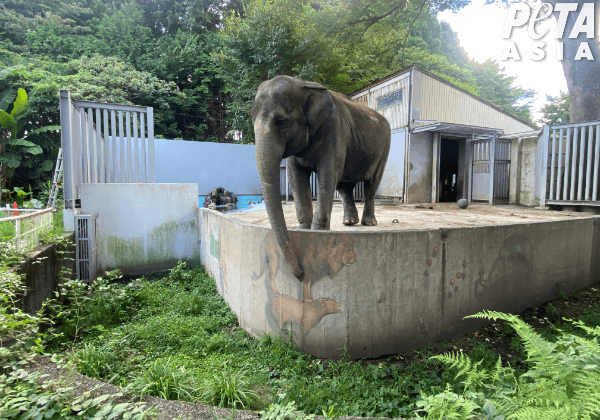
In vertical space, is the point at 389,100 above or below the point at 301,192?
above

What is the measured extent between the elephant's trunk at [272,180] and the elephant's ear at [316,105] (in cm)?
48

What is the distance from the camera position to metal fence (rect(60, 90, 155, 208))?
18.2 feet

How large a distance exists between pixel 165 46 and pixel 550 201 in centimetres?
2292

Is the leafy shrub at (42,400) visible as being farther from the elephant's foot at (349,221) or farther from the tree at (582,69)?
the tree at (582,69)

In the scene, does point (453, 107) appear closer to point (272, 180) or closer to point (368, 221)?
point (368, 221)

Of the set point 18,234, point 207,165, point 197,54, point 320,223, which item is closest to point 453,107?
point 320,223

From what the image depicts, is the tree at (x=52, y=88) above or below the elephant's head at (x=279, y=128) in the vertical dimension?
above

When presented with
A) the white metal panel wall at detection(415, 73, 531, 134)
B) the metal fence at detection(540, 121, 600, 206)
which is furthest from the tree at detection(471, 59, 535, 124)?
the metal fence at detection(540, 121, 600, 206)

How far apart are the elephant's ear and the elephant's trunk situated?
0.48 metres

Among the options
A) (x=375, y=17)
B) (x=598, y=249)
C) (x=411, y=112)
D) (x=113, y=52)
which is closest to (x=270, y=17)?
(x=375, y=17)

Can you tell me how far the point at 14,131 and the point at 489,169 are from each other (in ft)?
55.9

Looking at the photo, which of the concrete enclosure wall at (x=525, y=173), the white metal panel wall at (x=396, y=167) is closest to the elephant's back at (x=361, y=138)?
the white metal panel wall at (x=396, y=167)

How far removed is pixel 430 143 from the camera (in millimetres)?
10672

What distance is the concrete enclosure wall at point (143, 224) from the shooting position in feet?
20.1
